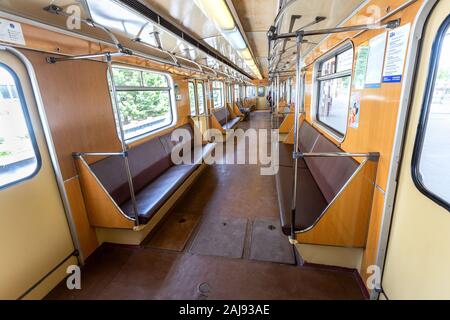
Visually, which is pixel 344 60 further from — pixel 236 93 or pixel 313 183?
pixel 236 93

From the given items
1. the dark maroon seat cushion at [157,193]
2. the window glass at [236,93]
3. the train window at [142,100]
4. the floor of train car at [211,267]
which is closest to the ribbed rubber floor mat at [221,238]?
the floor of train car at [211,267]

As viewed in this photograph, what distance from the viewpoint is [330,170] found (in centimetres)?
247

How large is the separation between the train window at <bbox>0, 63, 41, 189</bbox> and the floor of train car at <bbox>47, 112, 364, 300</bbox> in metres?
1.13

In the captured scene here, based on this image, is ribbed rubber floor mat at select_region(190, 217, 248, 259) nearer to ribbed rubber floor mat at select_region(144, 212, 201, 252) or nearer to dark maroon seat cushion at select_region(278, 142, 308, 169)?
ribbed rubber floor mat at select_region(144, 212, 201, 252)

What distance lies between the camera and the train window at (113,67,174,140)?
3371 millimetres

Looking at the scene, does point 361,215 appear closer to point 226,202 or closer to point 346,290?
point 346,290

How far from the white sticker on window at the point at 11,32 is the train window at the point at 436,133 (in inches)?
108

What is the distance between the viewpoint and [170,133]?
14.4 feet

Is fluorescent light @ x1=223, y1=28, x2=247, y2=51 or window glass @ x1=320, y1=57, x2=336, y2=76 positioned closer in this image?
fluorescent light @ x1=223, y1=28, x2=247, y2=51

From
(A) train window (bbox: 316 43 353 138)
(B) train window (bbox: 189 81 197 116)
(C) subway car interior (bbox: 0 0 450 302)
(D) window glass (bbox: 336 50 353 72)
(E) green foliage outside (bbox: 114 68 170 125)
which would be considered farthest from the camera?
(B) train window (bbox: 189 81 197 116)

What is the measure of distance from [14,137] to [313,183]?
316 centimetres

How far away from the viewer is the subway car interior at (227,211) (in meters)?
1.34

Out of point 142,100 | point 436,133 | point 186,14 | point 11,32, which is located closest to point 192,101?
point 142,100

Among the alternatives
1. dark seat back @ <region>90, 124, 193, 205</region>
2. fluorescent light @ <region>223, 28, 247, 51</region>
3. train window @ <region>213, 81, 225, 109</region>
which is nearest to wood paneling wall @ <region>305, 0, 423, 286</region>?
fluorescent light @ <region>223, 28, 247, 51</region>
